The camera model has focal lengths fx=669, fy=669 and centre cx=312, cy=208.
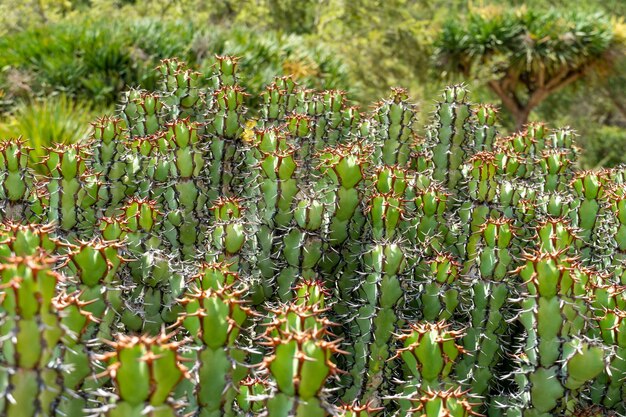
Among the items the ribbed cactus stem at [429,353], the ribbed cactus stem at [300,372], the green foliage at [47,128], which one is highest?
the ribbed cactus stem at [300,372]

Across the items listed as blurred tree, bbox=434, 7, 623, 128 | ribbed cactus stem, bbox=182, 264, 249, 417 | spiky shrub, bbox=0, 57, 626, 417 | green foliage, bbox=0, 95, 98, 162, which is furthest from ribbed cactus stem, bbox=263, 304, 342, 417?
blurred tree, bbox=434, 7, 623, 128

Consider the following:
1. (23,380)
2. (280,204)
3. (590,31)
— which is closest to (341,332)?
(280,204)

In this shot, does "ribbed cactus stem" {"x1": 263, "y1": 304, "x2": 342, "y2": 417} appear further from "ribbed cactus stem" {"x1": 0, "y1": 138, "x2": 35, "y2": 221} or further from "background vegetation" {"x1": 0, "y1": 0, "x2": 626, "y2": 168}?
"background vegetation" {"x1": 0, "y1": 0, "x2": 626, "y2": 168}

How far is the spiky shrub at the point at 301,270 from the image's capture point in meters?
1.68

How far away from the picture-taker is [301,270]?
9.04 feet

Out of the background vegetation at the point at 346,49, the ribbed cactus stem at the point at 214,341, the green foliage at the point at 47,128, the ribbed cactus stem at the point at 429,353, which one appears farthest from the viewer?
the background vegetation at the point at 346,49

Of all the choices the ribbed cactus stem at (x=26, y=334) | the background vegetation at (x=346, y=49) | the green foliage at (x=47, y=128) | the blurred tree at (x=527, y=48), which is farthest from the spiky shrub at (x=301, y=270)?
the blurred tree at (x=527, y=48)

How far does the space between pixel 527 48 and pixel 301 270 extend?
43.1ft

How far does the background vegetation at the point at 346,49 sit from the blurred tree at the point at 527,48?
0.03 m

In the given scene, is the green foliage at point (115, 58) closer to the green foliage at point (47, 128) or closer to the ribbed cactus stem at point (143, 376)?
the green foliage at point (47, 128)

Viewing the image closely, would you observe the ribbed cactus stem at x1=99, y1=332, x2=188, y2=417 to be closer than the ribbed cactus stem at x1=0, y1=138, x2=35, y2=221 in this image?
Yes

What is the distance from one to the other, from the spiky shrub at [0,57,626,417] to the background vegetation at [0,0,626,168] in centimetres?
434

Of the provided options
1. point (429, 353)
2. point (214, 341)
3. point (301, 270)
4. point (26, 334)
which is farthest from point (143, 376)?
point (301, 270)

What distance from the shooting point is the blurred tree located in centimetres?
1439
